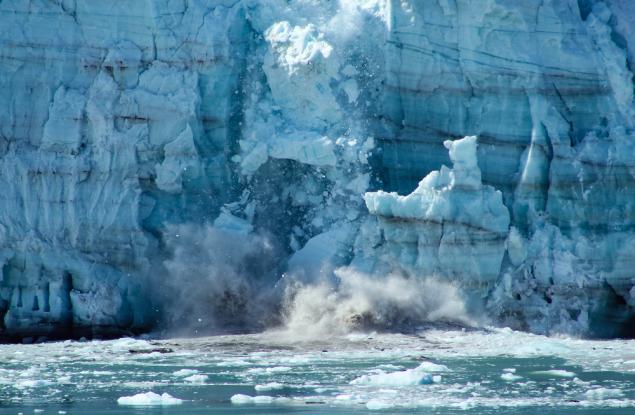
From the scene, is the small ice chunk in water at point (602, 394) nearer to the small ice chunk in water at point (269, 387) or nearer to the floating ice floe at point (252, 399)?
the floating ice floe at point (252, 399)

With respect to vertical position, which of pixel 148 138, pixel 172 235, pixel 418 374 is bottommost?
pixel 418 374

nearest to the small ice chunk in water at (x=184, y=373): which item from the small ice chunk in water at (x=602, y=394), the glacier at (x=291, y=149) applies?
the glacier at (x=291, y=149)

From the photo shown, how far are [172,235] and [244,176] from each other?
1369 millimetres

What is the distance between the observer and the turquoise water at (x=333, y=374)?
16688 millimetres

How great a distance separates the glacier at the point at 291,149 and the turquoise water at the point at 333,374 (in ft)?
3.55

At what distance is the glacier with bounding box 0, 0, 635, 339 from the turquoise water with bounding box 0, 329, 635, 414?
3.55 feet

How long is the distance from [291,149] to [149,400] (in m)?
6.76

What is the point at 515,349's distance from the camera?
20.7 meters

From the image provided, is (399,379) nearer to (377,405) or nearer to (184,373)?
(377,405)

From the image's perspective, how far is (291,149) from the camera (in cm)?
2297

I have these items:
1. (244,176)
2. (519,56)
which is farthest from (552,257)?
(244,176)

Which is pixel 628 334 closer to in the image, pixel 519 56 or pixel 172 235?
pixel 519 56

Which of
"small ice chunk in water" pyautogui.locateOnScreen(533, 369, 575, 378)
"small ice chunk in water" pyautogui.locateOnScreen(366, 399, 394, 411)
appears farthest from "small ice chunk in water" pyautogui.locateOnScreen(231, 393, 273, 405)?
"small ice chunk in water" pyautogui.locateOnScreen(533, 369, 575, 378)

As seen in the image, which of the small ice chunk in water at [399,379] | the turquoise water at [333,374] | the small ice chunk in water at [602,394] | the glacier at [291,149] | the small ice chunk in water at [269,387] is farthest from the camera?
the glacier at [291,149]
